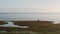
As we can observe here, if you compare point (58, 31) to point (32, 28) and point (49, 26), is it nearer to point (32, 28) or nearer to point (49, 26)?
point (49, 26)

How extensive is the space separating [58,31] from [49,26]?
123mm

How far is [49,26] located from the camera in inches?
67.0

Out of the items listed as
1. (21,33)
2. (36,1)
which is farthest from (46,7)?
(21,33)

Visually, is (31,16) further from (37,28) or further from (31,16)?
(37,28)

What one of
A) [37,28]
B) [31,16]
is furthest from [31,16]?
[37,28]

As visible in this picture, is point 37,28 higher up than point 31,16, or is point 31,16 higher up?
point 31,16

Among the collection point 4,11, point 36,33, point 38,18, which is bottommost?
point 36,33

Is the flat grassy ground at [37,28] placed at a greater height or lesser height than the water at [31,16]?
lesser

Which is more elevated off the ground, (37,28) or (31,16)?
(31,16)

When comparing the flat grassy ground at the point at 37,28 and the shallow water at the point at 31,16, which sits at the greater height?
the shallow water at the point at 31,16

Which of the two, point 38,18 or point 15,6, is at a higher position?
point 15,6

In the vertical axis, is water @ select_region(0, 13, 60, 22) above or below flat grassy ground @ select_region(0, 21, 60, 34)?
above

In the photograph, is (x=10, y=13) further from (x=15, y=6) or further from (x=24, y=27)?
(x=24, y=27)

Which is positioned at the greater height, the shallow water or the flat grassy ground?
the shallow water
